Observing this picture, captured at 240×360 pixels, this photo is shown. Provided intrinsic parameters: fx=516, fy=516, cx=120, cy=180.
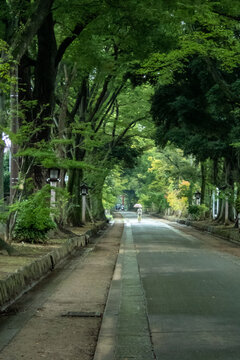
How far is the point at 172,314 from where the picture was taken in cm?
768

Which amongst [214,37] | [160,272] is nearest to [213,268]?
[160,272]

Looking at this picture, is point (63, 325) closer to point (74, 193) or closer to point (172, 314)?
point (172, 314)

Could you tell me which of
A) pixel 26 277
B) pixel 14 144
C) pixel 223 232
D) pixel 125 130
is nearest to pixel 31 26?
pixel 14 144

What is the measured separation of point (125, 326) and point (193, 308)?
161cm

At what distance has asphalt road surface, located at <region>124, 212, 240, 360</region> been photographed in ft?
18.9

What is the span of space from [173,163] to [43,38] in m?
37.9

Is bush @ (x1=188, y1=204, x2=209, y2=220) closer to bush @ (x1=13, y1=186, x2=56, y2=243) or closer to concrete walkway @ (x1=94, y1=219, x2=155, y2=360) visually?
bush @ (x1=13, y1=186, x2=56, y2=243)

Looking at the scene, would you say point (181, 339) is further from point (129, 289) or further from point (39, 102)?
point (39, 102)

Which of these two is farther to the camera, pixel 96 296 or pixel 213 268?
pixel 213 268

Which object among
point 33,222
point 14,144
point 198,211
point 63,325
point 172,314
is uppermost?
point 14,144

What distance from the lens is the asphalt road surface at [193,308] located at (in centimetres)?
576

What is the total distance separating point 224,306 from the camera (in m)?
8.25

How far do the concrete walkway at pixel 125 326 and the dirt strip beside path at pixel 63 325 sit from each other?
16 cm

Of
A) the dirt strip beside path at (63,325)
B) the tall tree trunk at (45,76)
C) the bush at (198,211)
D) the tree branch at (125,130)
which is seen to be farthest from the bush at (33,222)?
the bush at (198,211)
